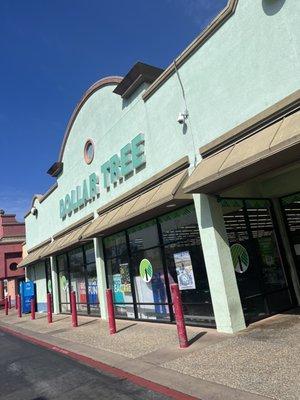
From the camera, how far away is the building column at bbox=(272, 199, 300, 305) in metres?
11.2

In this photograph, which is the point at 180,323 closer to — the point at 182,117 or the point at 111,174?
the point at 182,117

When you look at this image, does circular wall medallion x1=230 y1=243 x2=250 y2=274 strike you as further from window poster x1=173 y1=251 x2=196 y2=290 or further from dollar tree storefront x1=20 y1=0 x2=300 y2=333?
window poster x1=173 y1=251 x2=196 y2=290

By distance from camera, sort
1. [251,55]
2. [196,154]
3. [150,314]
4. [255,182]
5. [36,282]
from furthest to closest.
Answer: [36,282]
[150,314]
[255,182]
[196,154]
[251,55]

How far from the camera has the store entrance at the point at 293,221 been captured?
11.5m

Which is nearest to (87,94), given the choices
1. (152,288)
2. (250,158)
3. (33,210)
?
(152,288)

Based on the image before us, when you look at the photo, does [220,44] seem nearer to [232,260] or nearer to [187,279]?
[232,260]

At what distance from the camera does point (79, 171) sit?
18.6 metres

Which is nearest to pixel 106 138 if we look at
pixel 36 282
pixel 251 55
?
pixel 251 55

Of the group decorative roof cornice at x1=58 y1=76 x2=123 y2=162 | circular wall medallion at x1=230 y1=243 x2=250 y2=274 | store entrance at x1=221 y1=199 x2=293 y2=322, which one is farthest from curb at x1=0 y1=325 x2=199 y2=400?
decorative roof cornice at x1=58 y1=76 x2=123 y2=162

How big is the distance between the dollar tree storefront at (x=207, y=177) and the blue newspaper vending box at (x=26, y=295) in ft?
36.3

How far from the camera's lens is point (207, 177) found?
8.80m

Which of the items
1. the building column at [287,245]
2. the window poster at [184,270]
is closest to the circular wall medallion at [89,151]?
the window poster at [184,270]

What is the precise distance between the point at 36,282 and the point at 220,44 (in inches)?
899

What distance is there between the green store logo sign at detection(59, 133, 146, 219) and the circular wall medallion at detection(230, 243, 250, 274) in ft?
14.0
